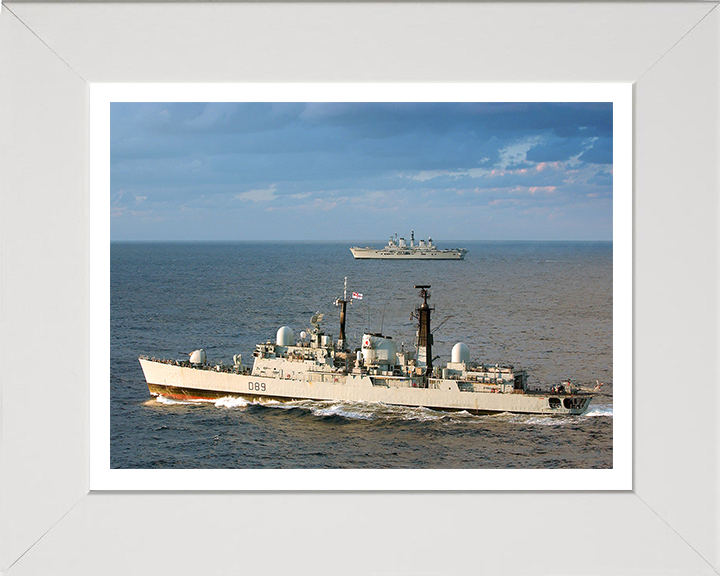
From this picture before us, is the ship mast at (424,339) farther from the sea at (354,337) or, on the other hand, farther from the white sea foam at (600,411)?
the white sea foam at (600,411)

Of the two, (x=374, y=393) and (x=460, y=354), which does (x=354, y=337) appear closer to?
(x=374, y=393)

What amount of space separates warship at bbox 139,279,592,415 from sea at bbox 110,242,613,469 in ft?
0.79

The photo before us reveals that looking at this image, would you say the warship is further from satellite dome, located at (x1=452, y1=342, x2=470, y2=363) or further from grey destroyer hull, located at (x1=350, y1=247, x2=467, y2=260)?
grey destroyer hull, located at (x1=350, y1=247, x2=467, y2=260)

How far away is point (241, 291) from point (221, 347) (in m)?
6.16

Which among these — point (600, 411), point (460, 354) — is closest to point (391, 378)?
point (460, 354)

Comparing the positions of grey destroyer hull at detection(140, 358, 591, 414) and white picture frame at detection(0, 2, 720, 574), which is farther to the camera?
grey destroyer hull at detection(140, 358, 591, 414)

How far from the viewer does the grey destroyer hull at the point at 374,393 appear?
29.6 feet

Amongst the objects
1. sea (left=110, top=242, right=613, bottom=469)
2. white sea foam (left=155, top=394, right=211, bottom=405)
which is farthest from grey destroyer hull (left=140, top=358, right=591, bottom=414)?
white sea foam (left=155, top=394, right=211, bottom=405)

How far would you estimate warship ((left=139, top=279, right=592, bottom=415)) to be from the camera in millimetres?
8953

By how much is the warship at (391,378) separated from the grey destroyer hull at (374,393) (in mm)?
12
